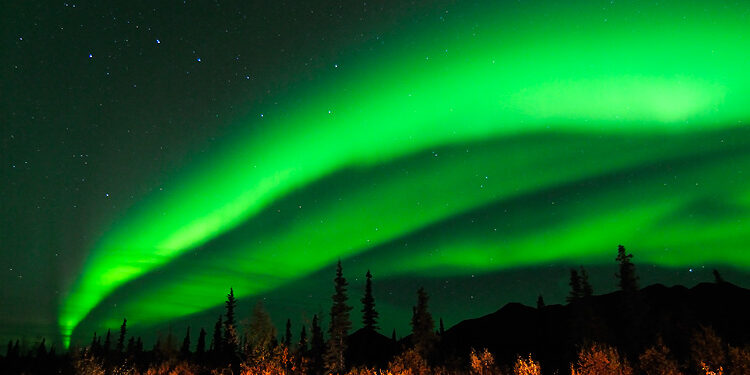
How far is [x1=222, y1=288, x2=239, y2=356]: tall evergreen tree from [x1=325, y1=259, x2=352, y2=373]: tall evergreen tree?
26423 millimetres

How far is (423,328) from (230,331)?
1820 inches

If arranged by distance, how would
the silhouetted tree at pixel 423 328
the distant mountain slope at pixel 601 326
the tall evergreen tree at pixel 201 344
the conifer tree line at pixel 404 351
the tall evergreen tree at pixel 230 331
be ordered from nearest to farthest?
1. the conifer tree line at pixel 404 351
2. the distant mountain slope at pixel 601 326
3. the silhouetted tree at pixel 423 328
4. the tall evergreen tree at pixel 230 331
5. the tall evergreen tree at pixel 201 344

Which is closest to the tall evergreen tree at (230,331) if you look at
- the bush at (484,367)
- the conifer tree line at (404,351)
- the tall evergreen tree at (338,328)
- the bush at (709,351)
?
the conifer tree line at (404,351)

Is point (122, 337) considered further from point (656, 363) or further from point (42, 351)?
point (656, 363)

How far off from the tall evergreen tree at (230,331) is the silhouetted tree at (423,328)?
37.9m

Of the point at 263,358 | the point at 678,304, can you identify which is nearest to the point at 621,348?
the point at 263,358

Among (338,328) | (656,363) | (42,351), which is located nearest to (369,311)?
(338,328)

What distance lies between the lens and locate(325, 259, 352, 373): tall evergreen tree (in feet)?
244

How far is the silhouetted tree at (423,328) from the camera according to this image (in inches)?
3027

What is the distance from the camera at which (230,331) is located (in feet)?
334

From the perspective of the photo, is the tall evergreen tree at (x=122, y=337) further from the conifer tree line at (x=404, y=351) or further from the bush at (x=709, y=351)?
the bush at (x=709, y=351)

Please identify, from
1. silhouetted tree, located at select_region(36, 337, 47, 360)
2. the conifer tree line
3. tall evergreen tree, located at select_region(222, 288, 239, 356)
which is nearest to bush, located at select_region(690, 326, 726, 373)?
the conifer tree line

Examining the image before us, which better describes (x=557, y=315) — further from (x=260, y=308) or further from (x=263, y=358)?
(x=263, y=358)

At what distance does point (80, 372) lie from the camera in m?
50.4
